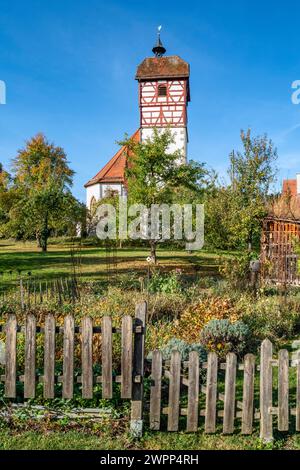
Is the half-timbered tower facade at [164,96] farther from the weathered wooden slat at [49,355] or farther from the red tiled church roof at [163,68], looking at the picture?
the weathered wooden slat at [49,355]

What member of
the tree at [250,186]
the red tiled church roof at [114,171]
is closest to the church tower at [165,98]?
the red tiled church roof at [114,171]

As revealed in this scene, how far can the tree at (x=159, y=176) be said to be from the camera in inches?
669

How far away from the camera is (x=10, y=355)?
393 centimetres

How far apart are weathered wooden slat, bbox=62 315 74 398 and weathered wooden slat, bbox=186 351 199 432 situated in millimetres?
1143

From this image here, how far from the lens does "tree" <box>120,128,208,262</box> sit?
17.0 metres

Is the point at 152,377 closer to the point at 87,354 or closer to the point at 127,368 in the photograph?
the point at 127,368

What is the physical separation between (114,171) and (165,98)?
767 centimetres

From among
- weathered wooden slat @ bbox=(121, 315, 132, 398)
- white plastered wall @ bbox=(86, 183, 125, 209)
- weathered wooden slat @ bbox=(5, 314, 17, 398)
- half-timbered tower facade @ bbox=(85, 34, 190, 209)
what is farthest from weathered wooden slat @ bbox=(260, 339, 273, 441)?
white plastered wall @ bbox=(86, 183, 125, 209)

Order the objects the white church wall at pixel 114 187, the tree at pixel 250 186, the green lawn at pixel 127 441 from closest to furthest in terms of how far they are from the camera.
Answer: the green lawn at pixel 127 441
the tree at pixel 250 186
the white church wall at pixel 114 187

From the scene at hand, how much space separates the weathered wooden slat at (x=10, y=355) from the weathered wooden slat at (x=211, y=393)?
1886 mm

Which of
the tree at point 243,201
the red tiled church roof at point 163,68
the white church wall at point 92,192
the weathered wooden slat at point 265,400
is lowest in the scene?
the weathered wooden slat at point 265,400

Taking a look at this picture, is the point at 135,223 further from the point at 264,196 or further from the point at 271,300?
the point at 271,300

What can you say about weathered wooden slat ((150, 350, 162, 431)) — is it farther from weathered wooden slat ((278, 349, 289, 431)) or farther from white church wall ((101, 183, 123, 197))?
white church wall ((101, 183, 123, 197))
